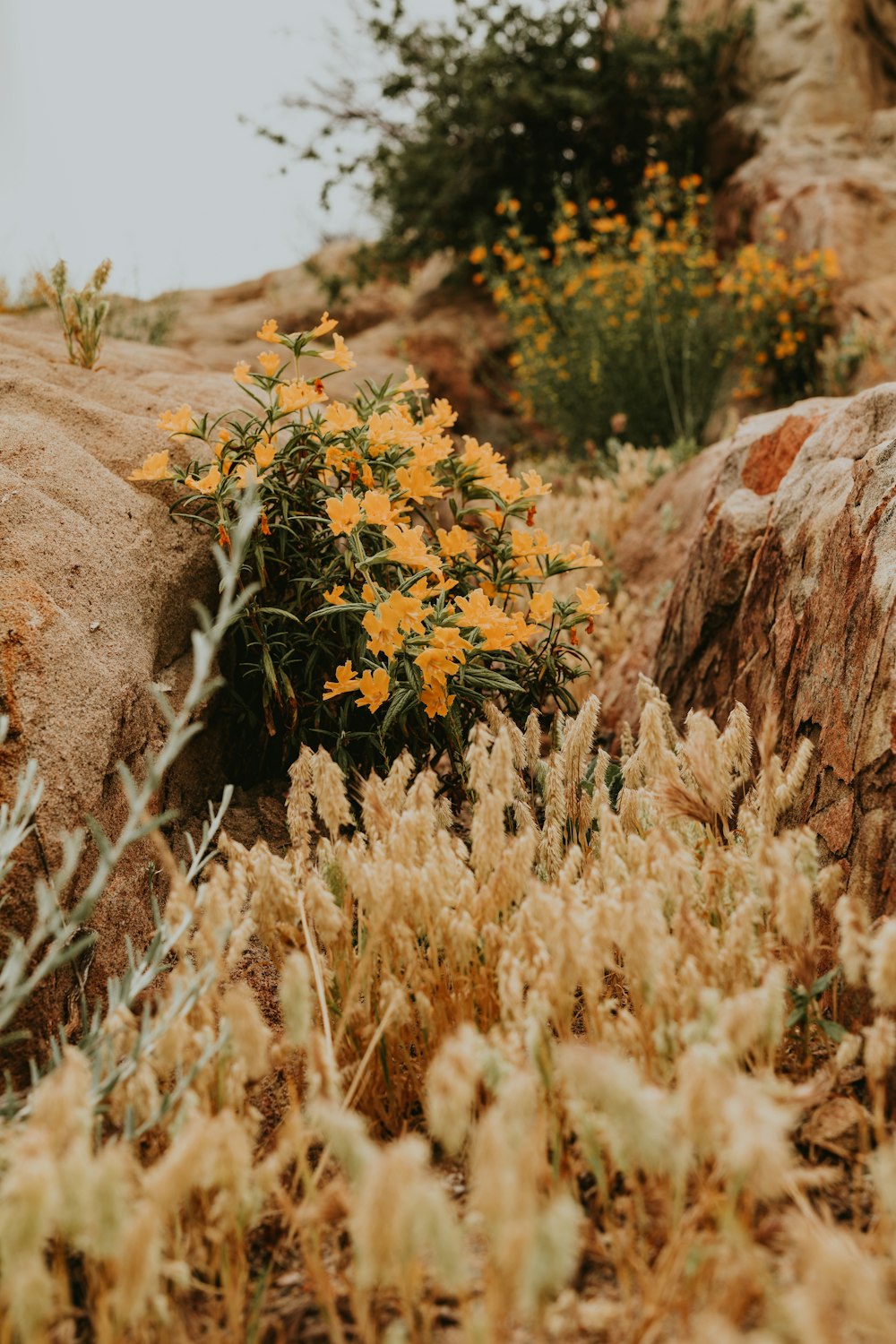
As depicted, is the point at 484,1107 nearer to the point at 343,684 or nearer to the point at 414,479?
the point at 343,684

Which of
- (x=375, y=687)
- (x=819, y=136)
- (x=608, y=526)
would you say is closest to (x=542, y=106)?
(x=819, y=136)

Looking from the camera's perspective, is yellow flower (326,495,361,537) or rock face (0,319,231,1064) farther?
yellow flower (326,495,361,537)

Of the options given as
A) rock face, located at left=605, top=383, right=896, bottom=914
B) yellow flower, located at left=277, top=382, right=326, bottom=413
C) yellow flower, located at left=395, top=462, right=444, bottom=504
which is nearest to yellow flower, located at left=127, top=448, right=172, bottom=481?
yellow flower, located at left=277, top=382, right=326, bottom=413

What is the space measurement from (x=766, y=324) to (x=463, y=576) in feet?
16.9

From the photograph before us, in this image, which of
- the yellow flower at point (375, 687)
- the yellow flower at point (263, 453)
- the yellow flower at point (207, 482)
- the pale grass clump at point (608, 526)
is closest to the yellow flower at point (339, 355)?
the yellow flower at point (263, 453)

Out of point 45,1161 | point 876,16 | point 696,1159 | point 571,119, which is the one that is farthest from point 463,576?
point 876,16

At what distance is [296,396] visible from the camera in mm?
2357

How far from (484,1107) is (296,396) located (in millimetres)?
1659

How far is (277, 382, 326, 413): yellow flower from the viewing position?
2354 millimetres

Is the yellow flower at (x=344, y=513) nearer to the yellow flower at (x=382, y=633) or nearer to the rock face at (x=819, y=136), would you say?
the yellow flower at (x=382, y=633)

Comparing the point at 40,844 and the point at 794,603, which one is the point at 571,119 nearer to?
the point at 794,603

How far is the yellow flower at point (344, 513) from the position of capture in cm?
218

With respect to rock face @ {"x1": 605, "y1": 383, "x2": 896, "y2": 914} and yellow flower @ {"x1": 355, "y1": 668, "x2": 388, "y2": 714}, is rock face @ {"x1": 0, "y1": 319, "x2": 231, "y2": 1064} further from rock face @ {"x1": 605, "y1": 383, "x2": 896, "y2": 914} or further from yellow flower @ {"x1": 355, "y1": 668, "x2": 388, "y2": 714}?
rock face @ {"x1": 605, "y1": 383, "x2": 896, "y2": 914}

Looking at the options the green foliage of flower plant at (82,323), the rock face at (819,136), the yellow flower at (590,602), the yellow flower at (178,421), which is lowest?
the yellow flower at (590,602)
